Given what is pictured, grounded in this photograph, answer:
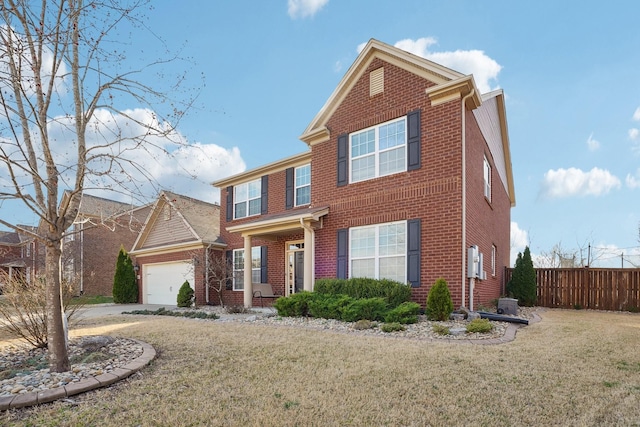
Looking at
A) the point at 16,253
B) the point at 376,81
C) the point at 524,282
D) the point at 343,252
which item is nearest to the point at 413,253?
the point at 343,252

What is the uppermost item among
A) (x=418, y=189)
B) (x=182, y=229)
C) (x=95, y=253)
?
(x=418, y=189)

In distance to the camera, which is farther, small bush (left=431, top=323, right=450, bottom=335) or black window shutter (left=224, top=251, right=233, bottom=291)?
black window shutter (left=224, top=251, right=233, bottom=291)

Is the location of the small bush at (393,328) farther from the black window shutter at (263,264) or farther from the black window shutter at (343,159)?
the black window shutter at (263,264)

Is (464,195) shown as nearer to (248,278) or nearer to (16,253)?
(248,278)

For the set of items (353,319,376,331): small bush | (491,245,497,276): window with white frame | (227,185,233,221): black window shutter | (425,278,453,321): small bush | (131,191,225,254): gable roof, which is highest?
(227,185,233,221): black window shutter

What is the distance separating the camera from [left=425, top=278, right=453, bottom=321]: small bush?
8.70 metres

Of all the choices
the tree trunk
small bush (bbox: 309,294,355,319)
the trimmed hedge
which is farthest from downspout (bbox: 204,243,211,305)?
the tree trunk

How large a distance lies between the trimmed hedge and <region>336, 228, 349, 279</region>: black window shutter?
1.75 ft

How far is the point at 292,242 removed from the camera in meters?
14.6

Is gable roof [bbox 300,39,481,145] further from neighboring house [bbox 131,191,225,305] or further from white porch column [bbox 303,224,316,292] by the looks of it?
neighboring house [bbox 131,191,225,305]

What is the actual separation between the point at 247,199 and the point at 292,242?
3682 millimetres

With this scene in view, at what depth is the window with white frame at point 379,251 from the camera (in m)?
10.4

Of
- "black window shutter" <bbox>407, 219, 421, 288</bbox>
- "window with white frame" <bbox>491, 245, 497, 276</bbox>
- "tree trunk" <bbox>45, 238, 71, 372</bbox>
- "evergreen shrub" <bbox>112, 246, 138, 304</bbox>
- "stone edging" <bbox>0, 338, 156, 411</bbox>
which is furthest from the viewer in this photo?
"evergreen shrub" <bbox>112, 246, 138, 304</bbox>

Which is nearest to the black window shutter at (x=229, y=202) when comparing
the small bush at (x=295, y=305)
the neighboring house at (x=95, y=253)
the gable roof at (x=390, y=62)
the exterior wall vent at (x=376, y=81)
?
the gable roof at (x=390, y=62)
